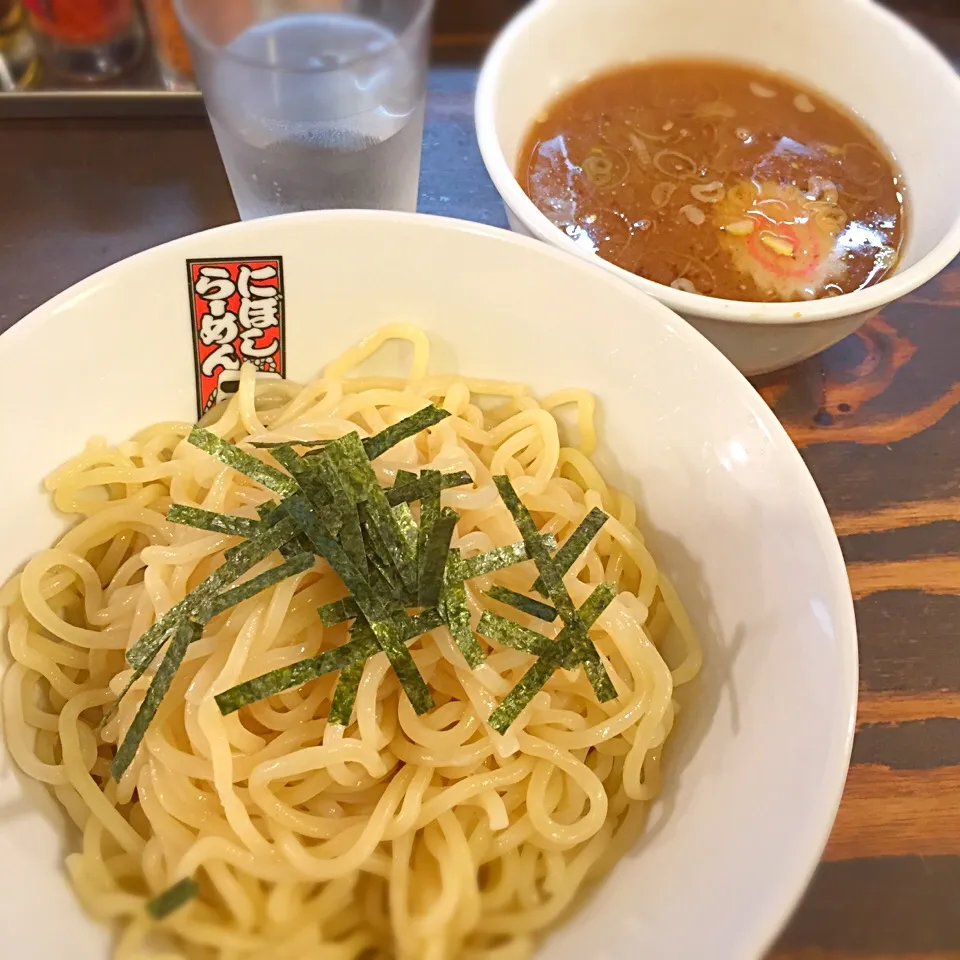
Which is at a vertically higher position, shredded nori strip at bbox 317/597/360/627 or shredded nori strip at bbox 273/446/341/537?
shredded nori strip at bbox 273/446/341/537

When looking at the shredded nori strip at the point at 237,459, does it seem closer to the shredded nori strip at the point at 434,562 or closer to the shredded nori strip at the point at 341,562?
the shredded nori strip at the point at 341,562

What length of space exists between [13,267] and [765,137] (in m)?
1.58

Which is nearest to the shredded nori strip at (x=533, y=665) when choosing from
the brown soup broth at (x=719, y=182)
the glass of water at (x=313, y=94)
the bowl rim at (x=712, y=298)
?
the bowl rim at (x=712, y=298)

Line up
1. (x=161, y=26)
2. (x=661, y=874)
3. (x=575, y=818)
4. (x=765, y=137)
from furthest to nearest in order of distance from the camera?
(x=161, y=26)
(x=765, y=137)
(x=575, y=818)
(x=661, y=874)

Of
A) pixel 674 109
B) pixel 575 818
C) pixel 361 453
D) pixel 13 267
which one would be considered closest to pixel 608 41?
pixel 674 109

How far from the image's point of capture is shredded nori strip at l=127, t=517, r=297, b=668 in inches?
42.5

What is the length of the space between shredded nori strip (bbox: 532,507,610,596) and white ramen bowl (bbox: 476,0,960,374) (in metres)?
0.40

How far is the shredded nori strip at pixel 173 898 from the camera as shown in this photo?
98cm

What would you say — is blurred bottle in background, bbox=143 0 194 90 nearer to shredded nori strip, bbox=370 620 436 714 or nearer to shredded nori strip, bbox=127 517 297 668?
shredded nori strip, bbox=127 517 297 668

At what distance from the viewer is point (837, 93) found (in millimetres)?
1841

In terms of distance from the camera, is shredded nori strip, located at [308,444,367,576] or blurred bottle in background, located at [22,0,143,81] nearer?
shredded nori strip, located at [308,444,367,576]

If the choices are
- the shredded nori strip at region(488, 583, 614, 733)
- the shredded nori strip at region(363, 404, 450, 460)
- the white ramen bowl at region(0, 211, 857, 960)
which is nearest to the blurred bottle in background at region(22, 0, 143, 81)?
the white ramen bowl at region(0, 211, 857, 960)

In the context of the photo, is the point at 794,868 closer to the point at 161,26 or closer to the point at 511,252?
the point at 511,252

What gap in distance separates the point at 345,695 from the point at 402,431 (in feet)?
1.23
